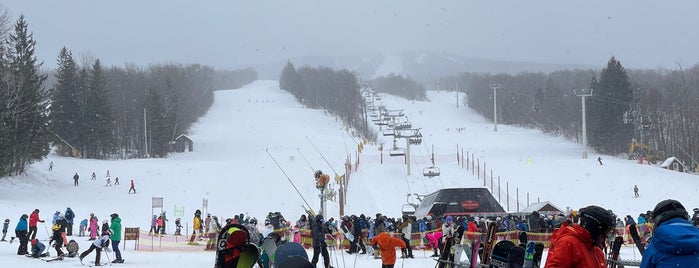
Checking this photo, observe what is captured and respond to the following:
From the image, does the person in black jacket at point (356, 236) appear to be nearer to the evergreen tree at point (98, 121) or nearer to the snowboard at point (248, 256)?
the snowboard at point (248, 256)

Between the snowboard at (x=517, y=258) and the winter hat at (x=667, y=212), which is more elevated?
the winter hat at (x=667, y=212)

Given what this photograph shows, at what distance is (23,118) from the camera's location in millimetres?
49125

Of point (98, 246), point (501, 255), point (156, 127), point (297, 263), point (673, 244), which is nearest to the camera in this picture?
point (673, 244)

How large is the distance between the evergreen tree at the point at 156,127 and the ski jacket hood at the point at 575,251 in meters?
74.8

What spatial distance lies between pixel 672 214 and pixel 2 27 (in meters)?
50.9

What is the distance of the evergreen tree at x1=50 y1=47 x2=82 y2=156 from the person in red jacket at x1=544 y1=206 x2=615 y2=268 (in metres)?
71.3

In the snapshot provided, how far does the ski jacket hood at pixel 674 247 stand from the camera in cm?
372

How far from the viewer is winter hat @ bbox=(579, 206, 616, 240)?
468 cm

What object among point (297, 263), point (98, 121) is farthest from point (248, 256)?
point (98, 121)

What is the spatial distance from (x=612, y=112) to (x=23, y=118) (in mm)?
59204

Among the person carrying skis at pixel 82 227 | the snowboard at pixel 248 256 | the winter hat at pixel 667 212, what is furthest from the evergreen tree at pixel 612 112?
the snowboard at pixel 248 256

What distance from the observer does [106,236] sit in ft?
59.9

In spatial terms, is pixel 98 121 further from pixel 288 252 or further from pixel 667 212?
pixel 667 212

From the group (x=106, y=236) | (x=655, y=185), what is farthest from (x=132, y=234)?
A: (x=655, y=185)
